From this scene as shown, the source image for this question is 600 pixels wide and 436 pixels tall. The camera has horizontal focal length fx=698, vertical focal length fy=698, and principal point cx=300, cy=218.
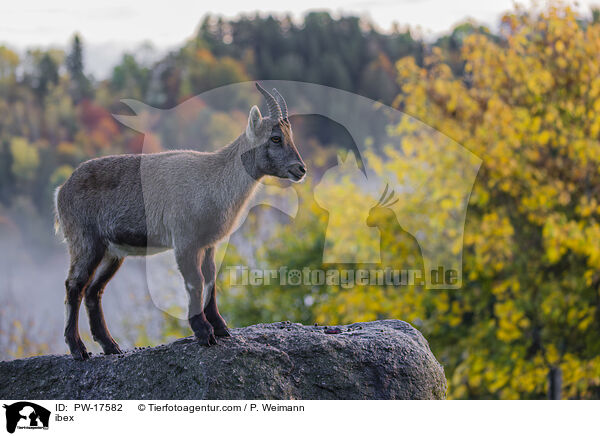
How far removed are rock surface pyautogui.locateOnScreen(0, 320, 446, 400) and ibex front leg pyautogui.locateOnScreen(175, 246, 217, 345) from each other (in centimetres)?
23

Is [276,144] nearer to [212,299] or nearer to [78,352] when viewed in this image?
[212,299]

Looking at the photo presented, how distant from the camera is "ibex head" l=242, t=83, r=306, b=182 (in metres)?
5.91

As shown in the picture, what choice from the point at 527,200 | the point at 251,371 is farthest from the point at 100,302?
the point at 527,200

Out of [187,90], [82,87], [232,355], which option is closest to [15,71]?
[82,87]

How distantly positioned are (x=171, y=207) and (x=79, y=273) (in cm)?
104

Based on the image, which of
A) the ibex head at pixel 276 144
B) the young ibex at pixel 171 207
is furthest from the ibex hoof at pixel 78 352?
the ibex head at pixel 276 144

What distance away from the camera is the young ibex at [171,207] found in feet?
19.4

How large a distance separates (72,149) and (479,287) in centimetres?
1011

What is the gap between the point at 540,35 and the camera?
39.4ft

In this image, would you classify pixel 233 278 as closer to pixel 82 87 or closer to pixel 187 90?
pixel 187 90

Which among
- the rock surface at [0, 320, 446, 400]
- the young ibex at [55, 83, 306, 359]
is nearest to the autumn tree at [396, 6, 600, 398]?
the rock surface at [0, 320, 446, 400]

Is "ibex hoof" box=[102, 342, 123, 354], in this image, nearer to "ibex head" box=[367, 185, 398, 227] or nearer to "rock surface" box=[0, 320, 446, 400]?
"rock surface" box=[0, 320, 446, 400]

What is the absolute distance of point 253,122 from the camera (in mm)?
5910
